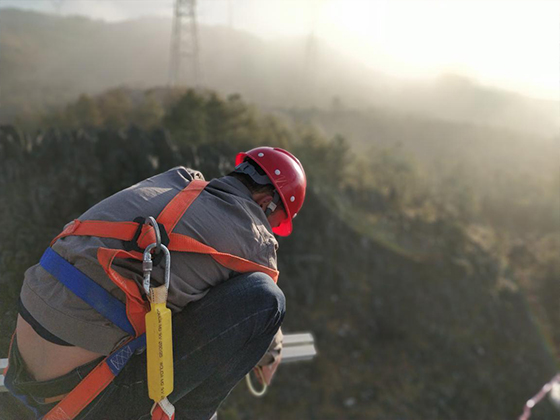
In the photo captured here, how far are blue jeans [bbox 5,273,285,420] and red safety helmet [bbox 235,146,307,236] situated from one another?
2.30 ft

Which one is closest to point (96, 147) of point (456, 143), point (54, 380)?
point (54, 380)

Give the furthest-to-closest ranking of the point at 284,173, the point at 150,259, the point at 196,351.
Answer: the point at 284,173
the point at 196,351
the point at 150,259

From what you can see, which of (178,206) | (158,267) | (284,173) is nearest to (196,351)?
(158,267)

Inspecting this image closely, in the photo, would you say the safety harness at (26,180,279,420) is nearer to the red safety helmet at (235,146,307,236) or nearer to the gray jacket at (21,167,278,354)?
the gray jacket at (21,167,278,354)

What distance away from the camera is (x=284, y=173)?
2.53 meters

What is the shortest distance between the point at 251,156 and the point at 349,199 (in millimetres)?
7324

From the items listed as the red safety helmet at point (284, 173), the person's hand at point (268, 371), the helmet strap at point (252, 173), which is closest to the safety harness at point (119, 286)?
the helmet strap at point (252, 173)

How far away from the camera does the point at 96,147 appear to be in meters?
5.11

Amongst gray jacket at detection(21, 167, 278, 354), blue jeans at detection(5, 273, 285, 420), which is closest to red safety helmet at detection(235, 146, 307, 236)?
gray jacket at detection(21, 167, 278, 354)

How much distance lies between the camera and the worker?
174 centimetres

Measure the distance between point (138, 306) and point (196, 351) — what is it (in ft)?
1.12

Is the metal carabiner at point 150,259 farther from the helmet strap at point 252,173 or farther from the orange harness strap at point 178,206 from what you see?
the helmet strap at point 252,173

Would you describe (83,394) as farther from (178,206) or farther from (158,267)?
(178,206)

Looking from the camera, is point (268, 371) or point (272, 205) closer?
point (272, 205)
